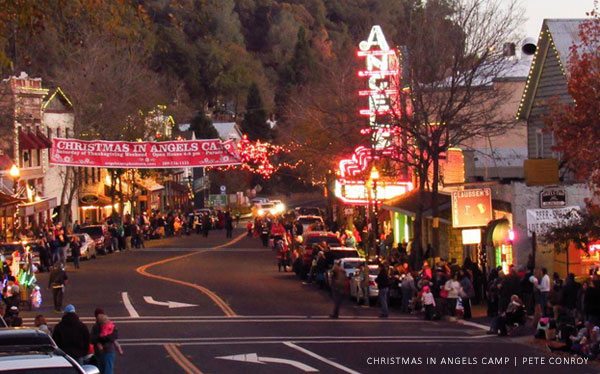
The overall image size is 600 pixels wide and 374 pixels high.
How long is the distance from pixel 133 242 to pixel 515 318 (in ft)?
132

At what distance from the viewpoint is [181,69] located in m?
138

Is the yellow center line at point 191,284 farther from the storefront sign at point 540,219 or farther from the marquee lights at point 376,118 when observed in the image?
the storefront sign at point 540,219

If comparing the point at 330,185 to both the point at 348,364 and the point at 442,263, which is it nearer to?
the point at 442,263

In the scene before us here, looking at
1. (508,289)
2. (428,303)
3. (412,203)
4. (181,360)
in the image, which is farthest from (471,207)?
(181,360)

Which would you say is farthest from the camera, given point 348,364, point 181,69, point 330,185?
point 181,69

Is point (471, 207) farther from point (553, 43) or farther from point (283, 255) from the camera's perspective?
point (283, 255)

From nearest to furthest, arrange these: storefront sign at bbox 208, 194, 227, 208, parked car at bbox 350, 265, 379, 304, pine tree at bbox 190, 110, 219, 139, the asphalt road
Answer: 1. the asphalt road
2. parked car at bbox 350, 265, 379, 304
3. storefront sign at bbox 208, 194, 227, 208
4. pine tree at bbox 190, 110, 219, 139

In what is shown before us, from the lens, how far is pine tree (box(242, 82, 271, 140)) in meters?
130

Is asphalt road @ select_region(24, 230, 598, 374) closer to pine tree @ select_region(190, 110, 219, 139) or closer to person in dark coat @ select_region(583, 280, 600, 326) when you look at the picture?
person in dark coat @ select_region(583, 280, 600, 326)

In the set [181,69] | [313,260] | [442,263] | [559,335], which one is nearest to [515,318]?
[559,335]

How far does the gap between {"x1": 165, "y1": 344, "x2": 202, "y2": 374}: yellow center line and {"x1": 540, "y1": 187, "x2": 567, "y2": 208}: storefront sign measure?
13.6m

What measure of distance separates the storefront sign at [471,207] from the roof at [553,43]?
4.41 m

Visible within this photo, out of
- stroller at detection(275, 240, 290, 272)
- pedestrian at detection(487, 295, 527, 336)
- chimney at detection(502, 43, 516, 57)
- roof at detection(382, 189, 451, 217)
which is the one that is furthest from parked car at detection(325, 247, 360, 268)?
pedestrian at detection(487, 295, 527, 336)

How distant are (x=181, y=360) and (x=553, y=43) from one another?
62.5ft
